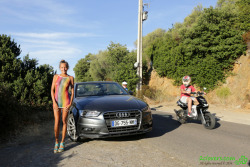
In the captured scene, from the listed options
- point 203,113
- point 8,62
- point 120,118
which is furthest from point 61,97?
point 203,113

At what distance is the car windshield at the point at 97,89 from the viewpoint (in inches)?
250

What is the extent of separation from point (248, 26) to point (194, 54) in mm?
4634

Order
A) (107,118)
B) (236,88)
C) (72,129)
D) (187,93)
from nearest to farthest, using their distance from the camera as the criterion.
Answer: (107,118)
(72,129)
(187,93)
(236,88)

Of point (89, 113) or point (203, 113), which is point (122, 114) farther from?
point (203, 113)

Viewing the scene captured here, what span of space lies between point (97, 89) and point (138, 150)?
2.61m

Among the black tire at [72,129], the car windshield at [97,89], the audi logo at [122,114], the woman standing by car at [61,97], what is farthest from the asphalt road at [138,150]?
the car windshield at [97,89]

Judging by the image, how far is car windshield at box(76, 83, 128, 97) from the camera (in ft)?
20.8

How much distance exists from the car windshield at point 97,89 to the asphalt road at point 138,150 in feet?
4.78

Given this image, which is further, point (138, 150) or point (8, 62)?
point (8, 62)

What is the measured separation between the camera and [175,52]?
69.2ft

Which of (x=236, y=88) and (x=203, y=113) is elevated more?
(x=236, y=88)

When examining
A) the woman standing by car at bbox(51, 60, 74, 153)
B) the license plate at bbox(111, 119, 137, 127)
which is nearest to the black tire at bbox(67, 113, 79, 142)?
the woman standing by car at bbox(51, 60, 74, 153)

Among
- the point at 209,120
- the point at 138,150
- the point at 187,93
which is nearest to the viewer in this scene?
the point at 138,150

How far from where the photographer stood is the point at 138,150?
4.52 m
